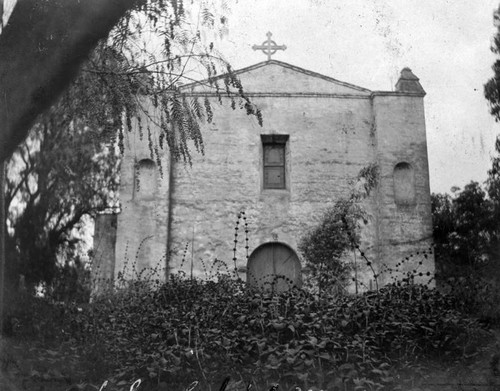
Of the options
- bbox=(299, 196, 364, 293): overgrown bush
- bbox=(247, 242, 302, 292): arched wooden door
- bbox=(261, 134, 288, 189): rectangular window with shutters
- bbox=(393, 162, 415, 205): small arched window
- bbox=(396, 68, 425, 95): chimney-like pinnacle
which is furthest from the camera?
bbox=(396, 68, 425, 95): chimney-like pinnacle

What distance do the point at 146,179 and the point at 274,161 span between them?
2843 mm

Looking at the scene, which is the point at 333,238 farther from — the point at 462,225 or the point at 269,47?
the point at 269,47

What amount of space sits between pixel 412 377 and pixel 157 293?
140 inches

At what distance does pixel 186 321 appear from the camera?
20.7 feet

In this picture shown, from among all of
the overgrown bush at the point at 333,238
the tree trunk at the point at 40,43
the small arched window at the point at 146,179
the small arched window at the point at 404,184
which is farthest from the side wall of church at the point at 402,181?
the tree trunk at the point at 40,43

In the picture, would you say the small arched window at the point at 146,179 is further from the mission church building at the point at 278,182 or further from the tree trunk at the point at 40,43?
the tree trunk at the point at 40,43

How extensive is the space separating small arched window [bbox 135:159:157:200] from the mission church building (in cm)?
2

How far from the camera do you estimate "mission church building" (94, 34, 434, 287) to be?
13.3 metres

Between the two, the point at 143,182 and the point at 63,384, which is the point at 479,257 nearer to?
the point at 143,182

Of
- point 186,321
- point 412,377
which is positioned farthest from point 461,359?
point 186,321

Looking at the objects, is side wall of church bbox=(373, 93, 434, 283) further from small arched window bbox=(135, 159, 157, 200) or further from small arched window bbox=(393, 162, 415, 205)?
small arched window bbox=(135, 159, 157, 200)

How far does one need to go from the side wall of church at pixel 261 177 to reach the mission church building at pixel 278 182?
0.02 metres

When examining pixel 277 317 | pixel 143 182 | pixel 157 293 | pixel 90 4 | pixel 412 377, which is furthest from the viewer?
pixel 143 182

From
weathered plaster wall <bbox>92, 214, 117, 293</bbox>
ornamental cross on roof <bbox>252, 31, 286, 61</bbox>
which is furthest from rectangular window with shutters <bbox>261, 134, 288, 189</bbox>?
weathered plaster wall <bbox>92, 214, 117, 293</bbox>
